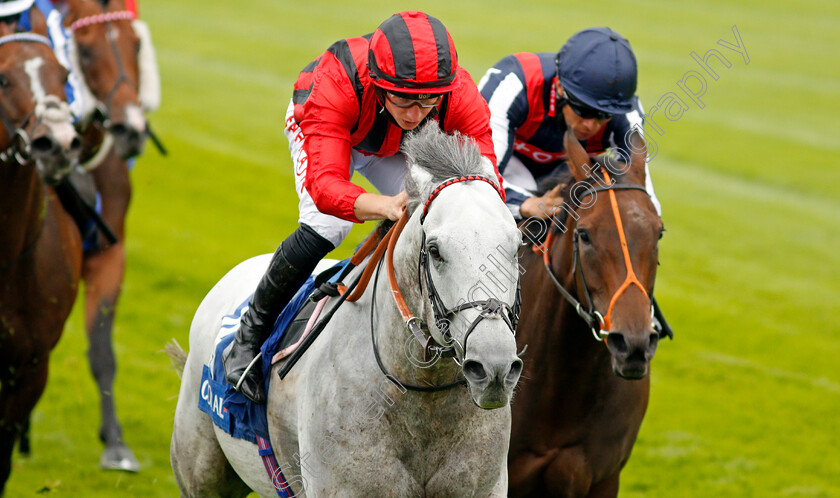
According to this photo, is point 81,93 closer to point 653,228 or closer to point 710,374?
point 653,228

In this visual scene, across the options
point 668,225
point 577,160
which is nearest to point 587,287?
point 577,160

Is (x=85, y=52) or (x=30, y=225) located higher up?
(x=85, y=52)

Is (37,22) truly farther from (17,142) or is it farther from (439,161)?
(439,161)

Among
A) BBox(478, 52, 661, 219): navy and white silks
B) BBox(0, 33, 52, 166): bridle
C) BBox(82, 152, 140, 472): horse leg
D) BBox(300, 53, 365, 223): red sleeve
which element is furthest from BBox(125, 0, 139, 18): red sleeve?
BBox(300, 53, 365, 223): red sleeve

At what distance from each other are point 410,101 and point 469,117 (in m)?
0.30

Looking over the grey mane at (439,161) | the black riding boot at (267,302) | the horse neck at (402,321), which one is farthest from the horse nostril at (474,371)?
the black riding boot at (267,302)

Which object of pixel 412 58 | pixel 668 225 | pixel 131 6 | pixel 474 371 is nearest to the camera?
pixel 474 371

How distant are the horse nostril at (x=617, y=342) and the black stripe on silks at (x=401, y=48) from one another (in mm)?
1303

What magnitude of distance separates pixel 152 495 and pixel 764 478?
4305 millimetres

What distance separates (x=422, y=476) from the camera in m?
2.97

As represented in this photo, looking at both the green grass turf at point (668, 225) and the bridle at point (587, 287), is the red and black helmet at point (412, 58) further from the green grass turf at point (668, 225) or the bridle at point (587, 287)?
the green grass turf at point (668, 225)

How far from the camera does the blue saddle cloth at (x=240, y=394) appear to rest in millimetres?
3631

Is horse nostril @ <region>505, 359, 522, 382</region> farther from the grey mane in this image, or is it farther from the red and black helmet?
the red and black helmet

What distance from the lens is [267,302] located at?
3.63 m
